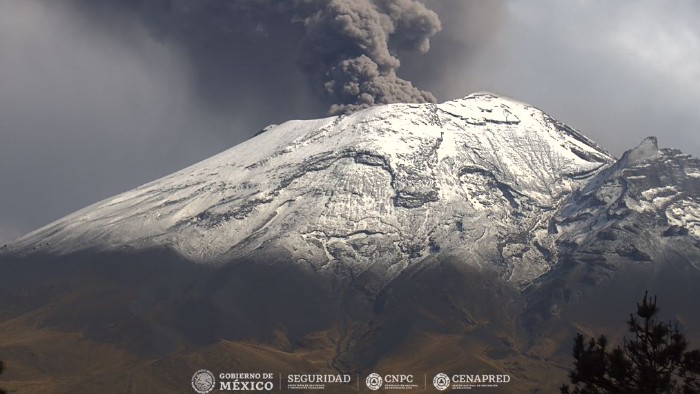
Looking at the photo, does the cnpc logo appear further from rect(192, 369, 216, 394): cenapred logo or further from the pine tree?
the pine tree

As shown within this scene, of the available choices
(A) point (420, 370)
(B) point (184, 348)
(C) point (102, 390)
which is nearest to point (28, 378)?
(C) point (102, 390)

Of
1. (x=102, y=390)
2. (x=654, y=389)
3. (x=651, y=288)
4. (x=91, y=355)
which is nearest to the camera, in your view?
(x=654, y=389)

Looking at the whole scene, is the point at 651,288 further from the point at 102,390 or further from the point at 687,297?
the point at 102,390

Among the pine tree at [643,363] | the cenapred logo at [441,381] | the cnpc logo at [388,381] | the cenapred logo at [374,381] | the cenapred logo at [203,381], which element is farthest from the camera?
the cenapred logo at [203,381]

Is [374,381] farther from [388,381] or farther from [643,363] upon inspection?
[643,363]

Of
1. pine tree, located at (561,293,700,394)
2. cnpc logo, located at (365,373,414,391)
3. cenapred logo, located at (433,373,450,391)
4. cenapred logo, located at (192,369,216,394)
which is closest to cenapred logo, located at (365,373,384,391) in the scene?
cnpc logo, located at (365,373,414,391)

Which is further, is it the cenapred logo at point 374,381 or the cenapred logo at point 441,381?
the cenapred logo at point 374,381

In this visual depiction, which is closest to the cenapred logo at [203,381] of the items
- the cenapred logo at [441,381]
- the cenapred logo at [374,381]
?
the cenapred logo at [374,381]

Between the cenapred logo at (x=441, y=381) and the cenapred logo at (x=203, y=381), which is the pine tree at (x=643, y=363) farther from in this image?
the cenapred logo at (x=203, y=381)
